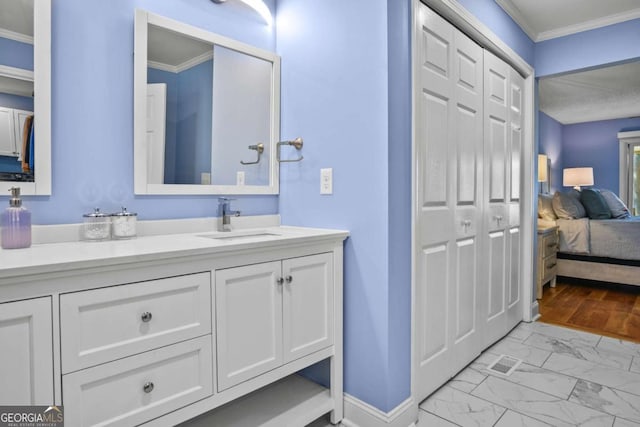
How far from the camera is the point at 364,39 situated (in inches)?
68.6

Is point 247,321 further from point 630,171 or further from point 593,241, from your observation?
point 630,171

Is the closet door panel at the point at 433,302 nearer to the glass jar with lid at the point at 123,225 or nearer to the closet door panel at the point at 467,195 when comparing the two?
the closet door panel at the point at 467,195

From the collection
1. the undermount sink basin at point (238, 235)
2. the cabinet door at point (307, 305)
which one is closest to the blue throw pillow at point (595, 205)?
the cabinet door at point (307, 305)

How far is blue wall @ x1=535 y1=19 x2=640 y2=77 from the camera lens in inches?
112

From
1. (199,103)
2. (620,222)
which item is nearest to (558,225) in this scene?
(620,222)

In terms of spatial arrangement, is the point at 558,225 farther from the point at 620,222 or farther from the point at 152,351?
the point at 152,351

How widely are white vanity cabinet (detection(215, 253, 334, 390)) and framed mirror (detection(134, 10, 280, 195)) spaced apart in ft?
1.99

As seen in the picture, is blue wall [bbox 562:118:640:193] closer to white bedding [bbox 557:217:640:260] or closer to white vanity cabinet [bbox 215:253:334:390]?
white bedding [bbox 557:217:640:260]

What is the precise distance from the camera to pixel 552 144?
22.9 feet

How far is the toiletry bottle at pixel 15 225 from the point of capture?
1.28 metres

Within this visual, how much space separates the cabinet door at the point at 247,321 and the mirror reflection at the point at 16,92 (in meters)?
0.81

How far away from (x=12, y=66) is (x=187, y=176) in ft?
2.40

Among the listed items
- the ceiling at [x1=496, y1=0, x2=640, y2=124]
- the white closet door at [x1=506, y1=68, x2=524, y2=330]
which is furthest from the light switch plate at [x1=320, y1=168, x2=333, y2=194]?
the ceiling at [x1=496, y1=0, x2=640, y2=124]

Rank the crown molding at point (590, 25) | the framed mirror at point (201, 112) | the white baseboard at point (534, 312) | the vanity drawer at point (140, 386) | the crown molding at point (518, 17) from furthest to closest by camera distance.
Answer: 1. the white baseboard at point (534, 312)
2. the crown molding at point (590, 25)
3. the crown molding at point (518, 17)
4. the framed mirror at point (201, 112)
5. the vanity drawer at point (140, 386)
